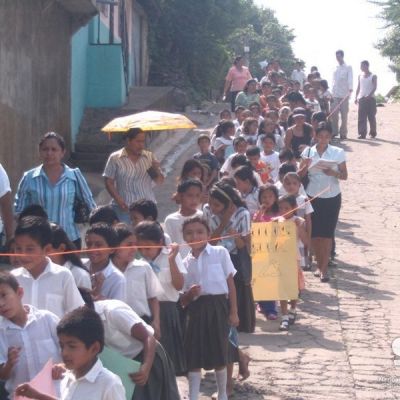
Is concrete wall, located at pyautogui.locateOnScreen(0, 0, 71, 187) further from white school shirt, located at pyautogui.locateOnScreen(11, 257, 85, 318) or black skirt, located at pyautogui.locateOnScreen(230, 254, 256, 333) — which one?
white school shirt, located at pyautogui.locateOnScreen(11, 257, 85, 318)

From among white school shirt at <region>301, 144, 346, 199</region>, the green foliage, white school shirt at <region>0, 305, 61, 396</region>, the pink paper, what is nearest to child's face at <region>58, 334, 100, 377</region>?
the pink paper

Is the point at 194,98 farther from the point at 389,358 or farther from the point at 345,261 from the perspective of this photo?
the point at 389,358

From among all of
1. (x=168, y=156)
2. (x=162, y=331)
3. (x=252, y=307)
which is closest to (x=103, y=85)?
(x=168, y=156)

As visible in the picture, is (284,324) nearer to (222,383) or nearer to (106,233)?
(222,383)

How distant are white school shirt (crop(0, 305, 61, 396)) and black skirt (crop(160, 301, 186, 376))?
6.28 ft

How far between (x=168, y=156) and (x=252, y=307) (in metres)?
11.2

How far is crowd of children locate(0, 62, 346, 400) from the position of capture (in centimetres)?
491

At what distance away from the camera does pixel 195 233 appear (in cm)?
725

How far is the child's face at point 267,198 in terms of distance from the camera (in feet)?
33.2

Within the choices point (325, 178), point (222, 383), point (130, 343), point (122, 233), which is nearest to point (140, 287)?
point (122, 233)

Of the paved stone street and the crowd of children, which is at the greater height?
the crowd of children

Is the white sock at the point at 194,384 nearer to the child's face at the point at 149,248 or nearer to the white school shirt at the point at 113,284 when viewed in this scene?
the child's face at the point at 149,248

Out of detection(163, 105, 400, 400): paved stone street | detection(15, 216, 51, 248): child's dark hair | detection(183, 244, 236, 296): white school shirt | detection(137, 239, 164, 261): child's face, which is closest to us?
detection(15, 216, 51, 248): child's dark hair

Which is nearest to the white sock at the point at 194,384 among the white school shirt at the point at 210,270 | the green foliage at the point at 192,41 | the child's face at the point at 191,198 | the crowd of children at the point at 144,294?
the crowd of children at the point at 144,294
